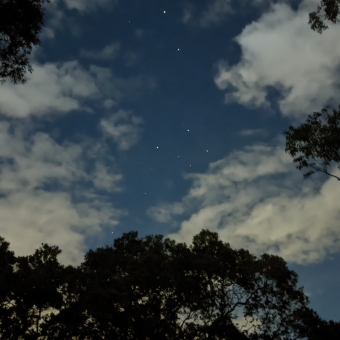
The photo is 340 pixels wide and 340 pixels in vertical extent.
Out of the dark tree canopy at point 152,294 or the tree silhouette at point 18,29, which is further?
the dark tree canopy at point 152,294

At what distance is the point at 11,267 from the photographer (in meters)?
24.7

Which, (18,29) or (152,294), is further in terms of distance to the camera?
(152,294)

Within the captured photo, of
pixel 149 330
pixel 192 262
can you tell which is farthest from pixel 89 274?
pixel 192 262

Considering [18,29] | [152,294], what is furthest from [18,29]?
[152,294]

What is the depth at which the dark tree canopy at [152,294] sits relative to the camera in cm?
2409

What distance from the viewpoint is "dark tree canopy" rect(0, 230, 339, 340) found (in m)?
24.1

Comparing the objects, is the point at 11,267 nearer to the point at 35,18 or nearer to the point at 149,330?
the point at 149,330

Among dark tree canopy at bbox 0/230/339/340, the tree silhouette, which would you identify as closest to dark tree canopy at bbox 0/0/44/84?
the tree silhouette

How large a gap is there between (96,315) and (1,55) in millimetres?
20870

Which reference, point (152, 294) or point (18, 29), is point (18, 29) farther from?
point (152, 294)

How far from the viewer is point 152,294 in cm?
2855

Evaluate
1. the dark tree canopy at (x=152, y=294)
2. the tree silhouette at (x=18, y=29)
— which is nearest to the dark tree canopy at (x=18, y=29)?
the tree silhouette at (x=18, y=29)

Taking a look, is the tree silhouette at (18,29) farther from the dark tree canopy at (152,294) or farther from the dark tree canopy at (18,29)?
the dark tree canopy at (152,294)

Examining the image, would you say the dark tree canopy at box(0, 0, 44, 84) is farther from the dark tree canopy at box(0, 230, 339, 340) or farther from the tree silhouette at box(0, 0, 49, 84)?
the dark tree canopy at box(0, 230, 339, 340)
